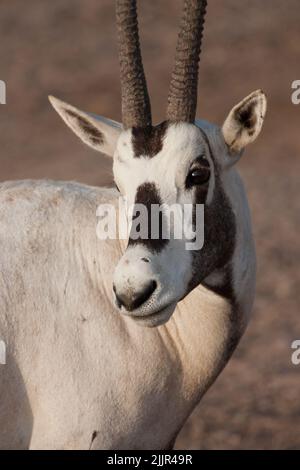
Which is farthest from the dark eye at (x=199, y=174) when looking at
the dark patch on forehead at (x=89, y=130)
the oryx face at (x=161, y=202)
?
the dark patch on forehead at (x=89, y=130)

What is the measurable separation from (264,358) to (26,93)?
17546 millimetres

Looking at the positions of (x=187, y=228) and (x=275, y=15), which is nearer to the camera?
(x=187, y=228)

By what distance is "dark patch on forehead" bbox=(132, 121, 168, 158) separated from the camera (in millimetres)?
6117

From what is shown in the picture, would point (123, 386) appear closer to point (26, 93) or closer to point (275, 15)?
point (26, 93)

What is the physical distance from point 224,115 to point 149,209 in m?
19.5

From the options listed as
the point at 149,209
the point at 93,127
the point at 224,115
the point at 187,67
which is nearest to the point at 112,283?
the point at 149,209

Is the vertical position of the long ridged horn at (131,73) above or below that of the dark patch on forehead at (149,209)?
above

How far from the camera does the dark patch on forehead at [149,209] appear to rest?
5801 mm

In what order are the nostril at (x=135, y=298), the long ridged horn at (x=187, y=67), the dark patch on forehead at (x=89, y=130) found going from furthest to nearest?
the dark patch on forehead at (x=89, y=130) < the long ridged horn at (x=187, y=67) < the nostril at (x=135, y=298)

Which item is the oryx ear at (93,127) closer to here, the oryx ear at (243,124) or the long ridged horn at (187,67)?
the long ridged horn at (187,67)

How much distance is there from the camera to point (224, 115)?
2512cm

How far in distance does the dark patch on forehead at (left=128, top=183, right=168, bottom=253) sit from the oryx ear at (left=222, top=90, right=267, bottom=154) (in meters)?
0.78
